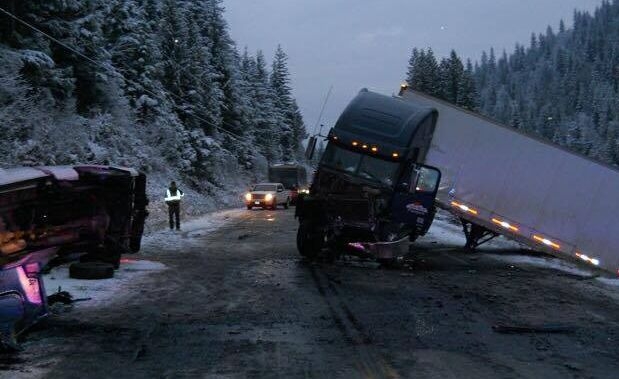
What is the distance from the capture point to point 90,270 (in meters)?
10.8

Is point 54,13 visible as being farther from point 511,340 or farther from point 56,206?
point 511,340

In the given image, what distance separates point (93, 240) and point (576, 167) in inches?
412

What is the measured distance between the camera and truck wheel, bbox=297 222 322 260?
14.2 meters

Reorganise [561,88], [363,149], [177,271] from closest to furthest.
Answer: [177,271] → [363,149] → [561,88]

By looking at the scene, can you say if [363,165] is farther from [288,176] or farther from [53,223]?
[288,176]

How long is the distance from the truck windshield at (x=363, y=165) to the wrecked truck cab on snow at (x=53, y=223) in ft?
14.8

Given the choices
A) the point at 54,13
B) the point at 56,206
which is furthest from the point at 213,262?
the point at 54,13

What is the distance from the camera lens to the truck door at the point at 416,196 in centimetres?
1373

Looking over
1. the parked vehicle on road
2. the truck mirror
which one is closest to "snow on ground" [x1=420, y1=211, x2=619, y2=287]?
the truck mirror

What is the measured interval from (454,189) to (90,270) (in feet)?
29.8

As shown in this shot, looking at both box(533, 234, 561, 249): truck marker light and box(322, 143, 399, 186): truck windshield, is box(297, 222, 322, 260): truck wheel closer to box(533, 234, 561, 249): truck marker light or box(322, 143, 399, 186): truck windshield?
box(322, 143, 399, 186): truck windshield

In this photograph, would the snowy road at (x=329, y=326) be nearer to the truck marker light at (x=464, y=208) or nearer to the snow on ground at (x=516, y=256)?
the snow on ground at (x=516, y=256)

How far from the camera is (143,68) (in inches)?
1601

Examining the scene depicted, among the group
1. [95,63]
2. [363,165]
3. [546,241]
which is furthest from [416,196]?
[95,63]
